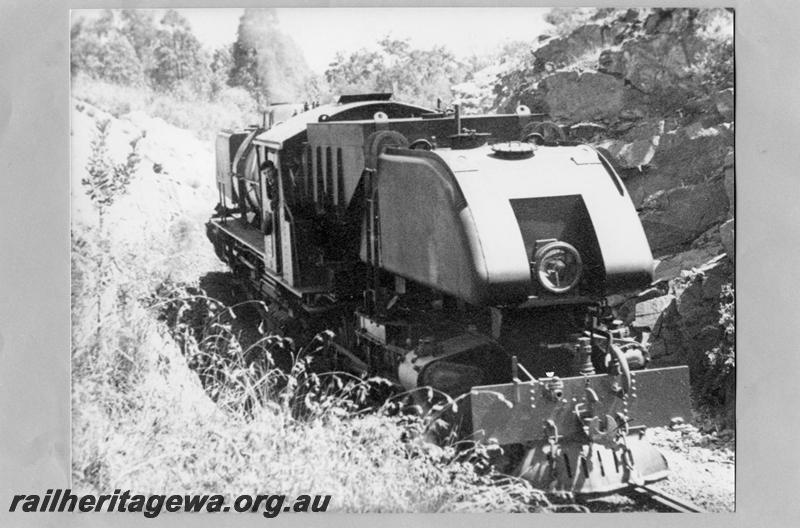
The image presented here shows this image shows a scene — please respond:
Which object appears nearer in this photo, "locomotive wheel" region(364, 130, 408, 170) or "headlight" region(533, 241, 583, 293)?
"headlight" region(533, 241, 583, 293)

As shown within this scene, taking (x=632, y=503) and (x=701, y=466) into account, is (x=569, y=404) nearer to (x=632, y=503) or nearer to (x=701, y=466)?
(x=632, y=503)

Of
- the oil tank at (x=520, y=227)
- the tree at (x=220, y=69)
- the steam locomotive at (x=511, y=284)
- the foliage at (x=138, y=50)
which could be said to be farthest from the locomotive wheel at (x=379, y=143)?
the foliage at (x=138, y=50)

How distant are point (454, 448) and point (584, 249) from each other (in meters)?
1.67

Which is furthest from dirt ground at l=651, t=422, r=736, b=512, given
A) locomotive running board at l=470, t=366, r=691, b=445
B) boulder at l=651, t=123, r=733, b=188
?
boulder at l=651, t=123, r=733, b=188

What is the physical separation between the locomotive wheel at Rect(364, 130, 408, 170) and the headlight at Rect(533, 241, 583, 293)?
167 centimetres

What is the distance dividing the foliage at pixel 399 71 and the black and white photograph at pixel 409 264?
0.03 meters

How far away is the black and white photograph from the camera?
269 inches

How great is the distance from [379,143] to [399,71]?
107cm

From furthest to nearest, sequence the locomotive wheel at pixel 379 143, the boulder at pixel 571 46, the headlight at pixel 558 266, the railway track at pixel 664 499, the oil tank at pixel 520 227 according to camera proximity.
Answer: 1. the boulder at pixel 571 46
2. the locomotive wheel at pixel 379 143
3. the railway track at pixel 664 499
4. the headlight at pixel 558 266
5. the oil tank at pixel 520 227

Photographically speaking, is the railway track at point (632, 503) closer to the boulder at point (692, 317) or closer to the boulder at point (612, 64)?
the boulder at point (692, 317)

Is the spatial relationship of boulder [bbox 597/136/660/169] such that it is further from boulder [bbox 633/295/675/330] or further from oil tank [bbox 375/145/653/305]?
oil tank [bbox 375/145/653/305]

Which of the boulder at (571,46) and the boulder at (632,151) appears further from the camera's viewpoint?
the boulder at (632,151)

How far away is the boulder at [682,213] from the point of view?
27.7ft

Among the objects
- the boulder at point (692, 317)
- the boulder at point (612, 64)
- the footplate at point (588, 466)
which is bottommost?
the footplate at point (588, 466)
